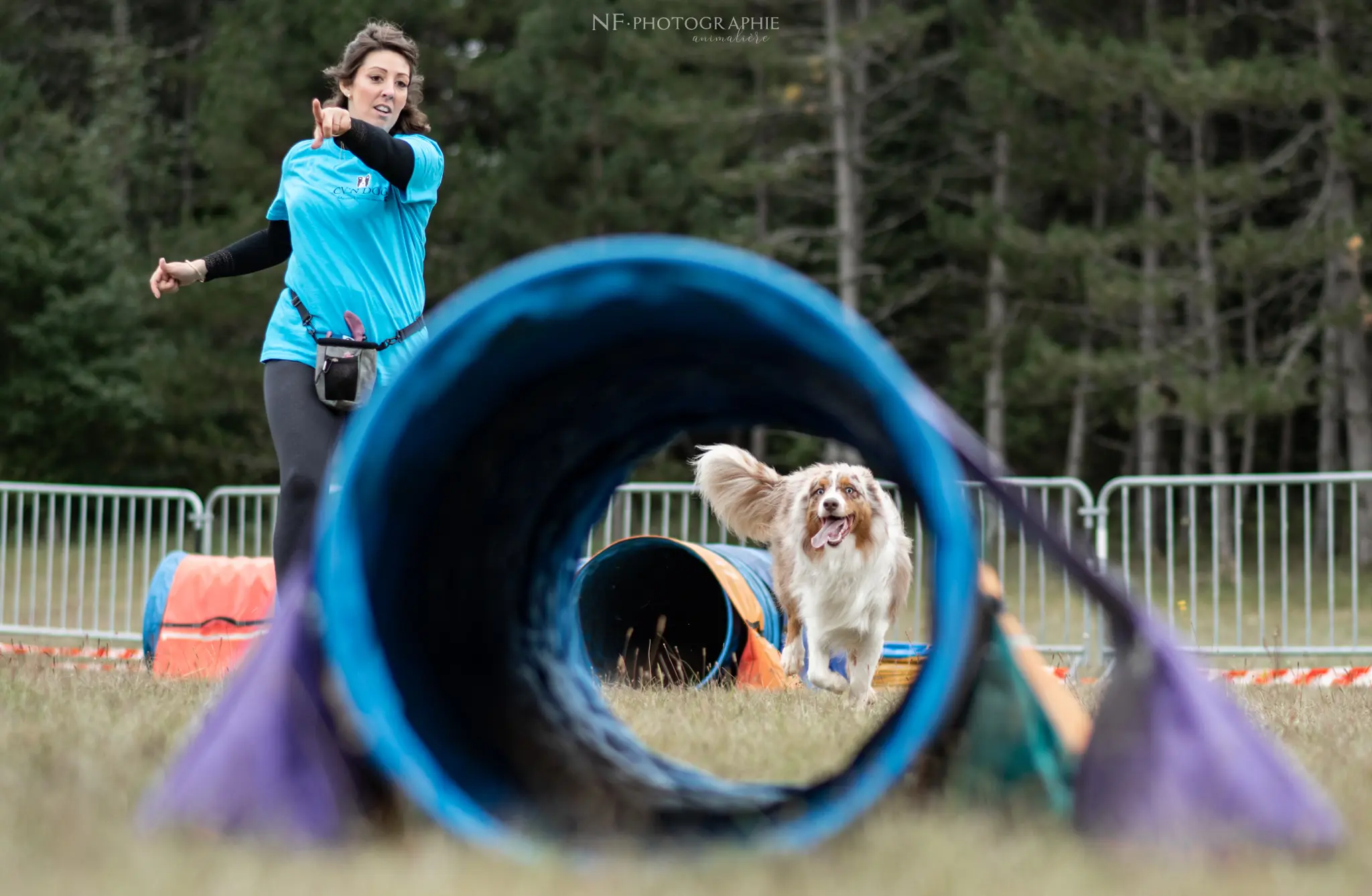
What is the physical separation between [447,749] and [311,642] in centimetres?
35

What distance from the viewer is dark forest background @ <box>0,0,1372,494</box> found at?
61.7ft

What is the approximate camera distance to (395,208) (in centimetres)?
422

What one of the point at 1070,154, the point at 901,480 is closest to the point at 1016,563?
the point at 1070,154

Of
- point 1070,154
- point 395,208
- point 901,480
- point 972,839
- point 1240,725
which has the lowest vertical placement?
point 972,839

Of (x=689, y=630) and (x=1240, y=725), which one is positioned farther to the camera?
(x=689, y=630)

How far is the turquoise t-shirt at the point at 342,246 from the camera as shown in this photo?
4113 millimetres

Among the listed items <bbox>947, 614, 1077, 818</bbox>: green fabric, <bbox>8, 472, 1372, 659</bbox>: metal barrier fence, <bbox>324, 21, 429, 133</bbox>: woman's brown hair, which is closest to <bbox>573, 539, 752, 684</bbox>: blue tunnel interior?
<bbox>8, 472, 1372, 659</bbox>: metal barrier fence

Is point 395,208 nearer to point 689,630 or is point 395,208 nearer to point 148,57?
point 689,630

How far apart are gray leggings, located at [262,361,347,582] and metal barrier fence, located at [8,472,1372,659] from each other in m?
5.18

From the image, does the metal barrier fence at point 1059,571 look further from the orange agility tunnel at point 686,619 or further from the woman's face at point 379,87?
the woman's face at point 379,87

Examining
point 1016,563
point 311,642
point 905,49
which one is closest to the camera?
point 311,642

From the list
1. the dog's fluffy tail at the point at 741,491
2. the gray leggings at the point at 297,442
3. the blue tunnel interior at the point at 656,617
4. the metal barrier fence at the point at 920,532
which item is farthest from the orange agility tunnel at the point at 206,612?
the gray leggings at the point at 297,442

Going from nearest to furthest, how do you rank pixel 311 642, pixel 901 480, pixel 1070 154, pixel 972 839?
pixel 972 839 → pixel 311 642 → pixel 901 480 → pixel 1070 154

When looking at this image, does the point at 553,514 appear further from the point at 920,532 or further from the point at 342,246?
the point at 920,532
